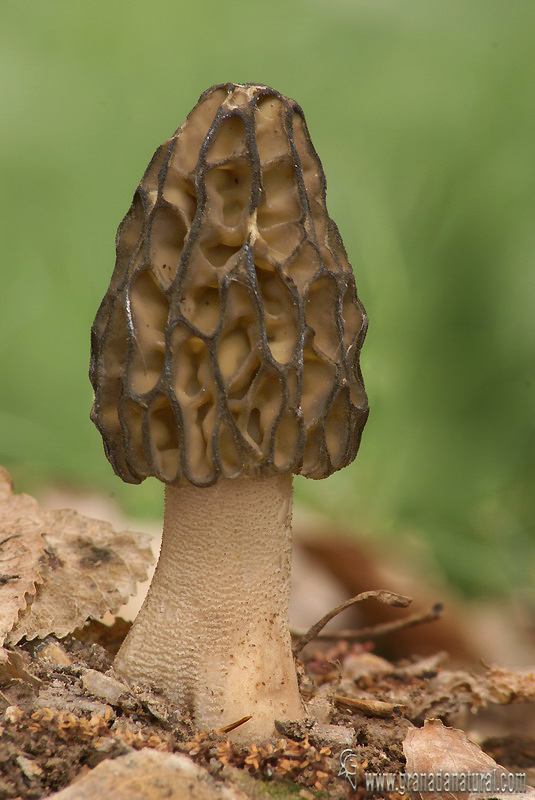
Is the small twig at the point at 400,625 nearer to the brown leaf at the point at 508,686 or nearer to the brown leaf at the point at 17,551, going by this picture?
the brown leaf at the point at 508,686

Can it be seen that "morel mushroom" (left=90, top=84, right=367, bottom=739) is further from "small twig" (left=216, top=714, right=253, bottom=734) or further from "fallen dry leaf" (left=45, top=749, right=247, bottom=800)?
"fallen dry leaf" (left=45, top=749, right=247, bottom=800)

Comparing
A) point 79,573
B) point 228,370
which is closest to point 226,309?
point 228,370

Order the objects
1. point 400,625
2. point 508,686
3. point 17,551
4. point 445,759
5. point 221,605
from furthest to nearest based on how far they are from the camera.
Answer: point 400,625 → point 508,686 → point 17,551 → point 221,605 → point 445,759

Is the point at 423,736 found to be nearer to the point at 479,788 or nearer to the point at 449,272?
the point at 479,788

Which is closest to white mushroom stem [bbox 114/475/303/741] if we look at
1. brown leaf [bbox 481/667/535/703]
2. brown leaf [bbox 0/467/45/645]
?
brown leaf [bbox 0/467/45/645]

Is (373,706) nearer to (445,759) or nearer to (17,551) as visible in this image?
→ (445,759)

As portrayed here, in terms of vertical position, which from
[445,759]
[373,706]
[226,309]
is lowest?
[445,759]
